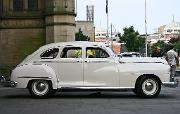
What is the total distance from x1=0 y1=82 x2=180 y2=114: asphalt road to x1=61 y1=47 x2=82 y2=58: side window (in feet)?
3.84

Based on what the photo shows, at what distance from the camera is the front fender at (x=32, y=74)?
14.0m

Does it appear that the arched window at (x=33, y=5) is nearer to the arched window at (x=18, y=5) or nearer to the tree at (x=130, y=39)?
the arched window at (x=18, y=5)

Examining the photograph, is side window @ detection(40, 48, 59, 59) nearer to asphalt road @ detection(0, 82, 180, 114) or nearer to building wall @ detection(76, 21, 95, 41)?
asphalt road @ detection(0, 82, 180, 114)

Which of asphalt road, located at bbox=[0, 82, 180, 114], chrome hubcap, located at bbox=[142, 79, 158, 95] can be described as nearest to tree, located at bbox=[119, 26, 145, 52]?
asphalt road, located at bbox=[0, 82, 180, 114]

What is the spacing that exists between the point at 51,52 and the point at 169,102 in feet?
12.1

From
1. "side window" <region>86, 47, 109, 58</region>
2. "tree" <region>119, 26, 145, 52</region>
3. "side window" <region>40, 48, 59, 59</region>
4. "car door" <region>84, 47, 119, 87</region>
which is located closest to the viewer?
"car door" <region>84, 47, 119, 87</region>

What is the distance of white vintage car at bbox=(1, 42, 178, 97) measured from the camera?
14.0 m

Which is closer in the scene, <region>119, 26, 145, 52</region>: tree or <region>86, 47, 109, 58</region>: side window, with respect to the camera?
<region>86, 47, 109, 58</region>: side window

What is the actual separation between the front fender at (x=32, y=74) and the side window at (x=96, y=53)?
3.69 ft

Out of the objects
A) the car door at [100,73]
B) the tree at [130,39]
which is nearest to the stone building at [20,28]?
the car door at [100,73]

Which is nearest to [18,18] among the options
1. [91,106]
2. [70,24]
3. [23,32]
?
[23,32]

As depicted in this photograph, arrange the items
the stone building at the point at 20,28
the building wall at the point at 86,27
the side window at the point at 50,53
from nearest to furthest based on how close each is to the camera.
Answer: the side window at the point at 50,53 < the stone building at the point at 20,28 < the building wall at the point at 86,27

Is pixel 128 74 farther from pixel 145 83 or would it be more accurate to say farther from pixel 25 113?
pixel 25 113

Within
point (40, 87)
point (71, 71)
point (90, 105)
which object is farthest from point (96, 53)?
point (90, 105)
